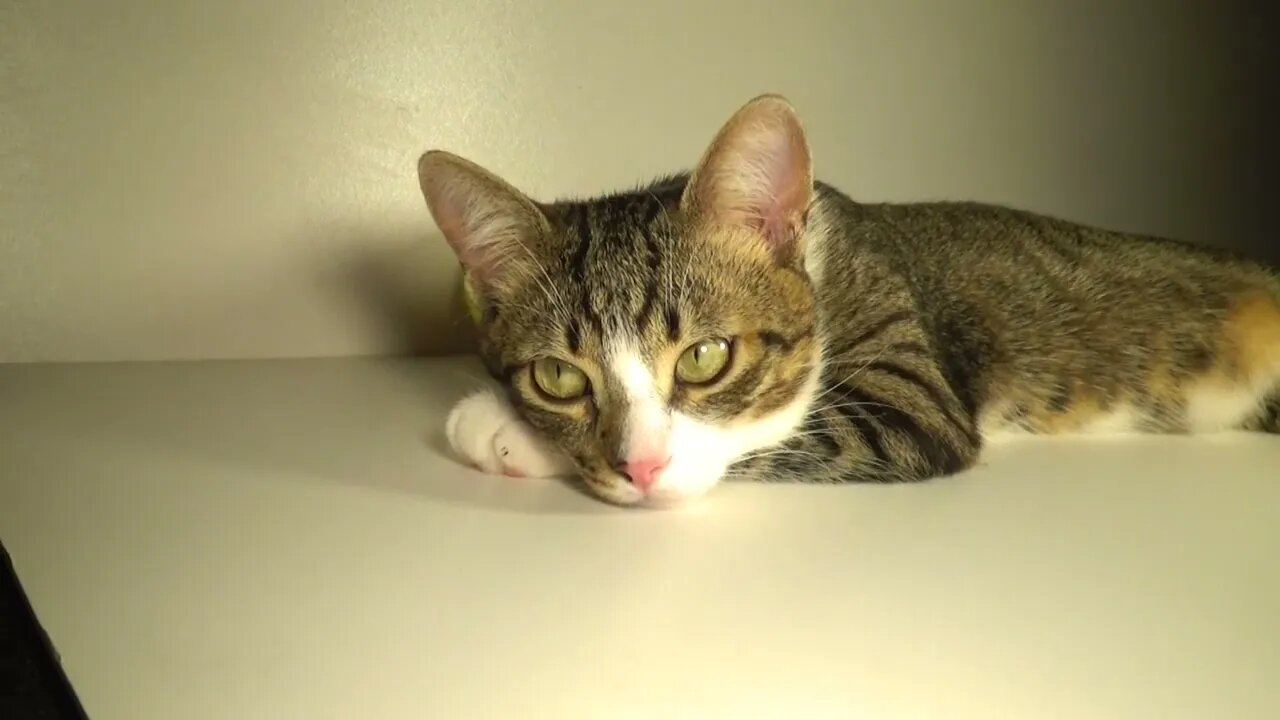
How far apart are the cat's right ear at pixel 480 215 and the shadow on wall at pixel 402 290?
1.77 ft

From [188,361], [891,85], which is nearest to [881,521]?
[891,85]

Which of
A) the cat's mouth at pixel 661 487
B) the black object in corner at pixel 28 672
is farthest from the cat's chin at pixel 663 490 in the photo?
the black object in corner at pixel 28 672

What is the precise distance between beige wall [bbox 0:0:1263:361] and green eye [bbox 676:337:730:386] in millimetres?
784

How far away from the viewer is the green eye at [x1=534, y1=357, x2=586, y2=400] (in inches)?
40.2

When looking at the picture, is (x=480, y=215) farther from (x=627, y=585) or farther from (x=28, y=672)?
(x=28, y=672)

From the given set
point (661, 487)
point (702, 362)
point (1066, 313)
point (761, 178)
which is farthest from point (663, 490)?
point (1066, 313)

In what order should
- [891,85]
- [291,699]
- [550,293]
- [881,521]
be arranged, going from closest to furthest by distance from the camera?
1. [291,699]
2. [881,521]
3. [550,293]
4. [891,85]

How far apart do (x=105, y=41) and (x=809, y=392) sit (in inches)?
47.4

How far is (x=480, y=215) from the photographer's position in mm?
1087

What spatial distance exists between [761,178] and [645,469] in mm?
351

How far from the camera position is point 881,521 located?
94 centimetres

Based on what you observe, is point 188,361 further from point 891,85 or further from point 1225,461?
point 1225,461

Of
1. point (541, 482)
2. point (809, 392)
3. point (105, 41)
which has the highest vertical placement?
point (105, 41)

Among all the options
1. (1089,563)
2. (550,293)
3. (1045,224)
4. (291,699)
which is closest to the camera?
(291,699)
